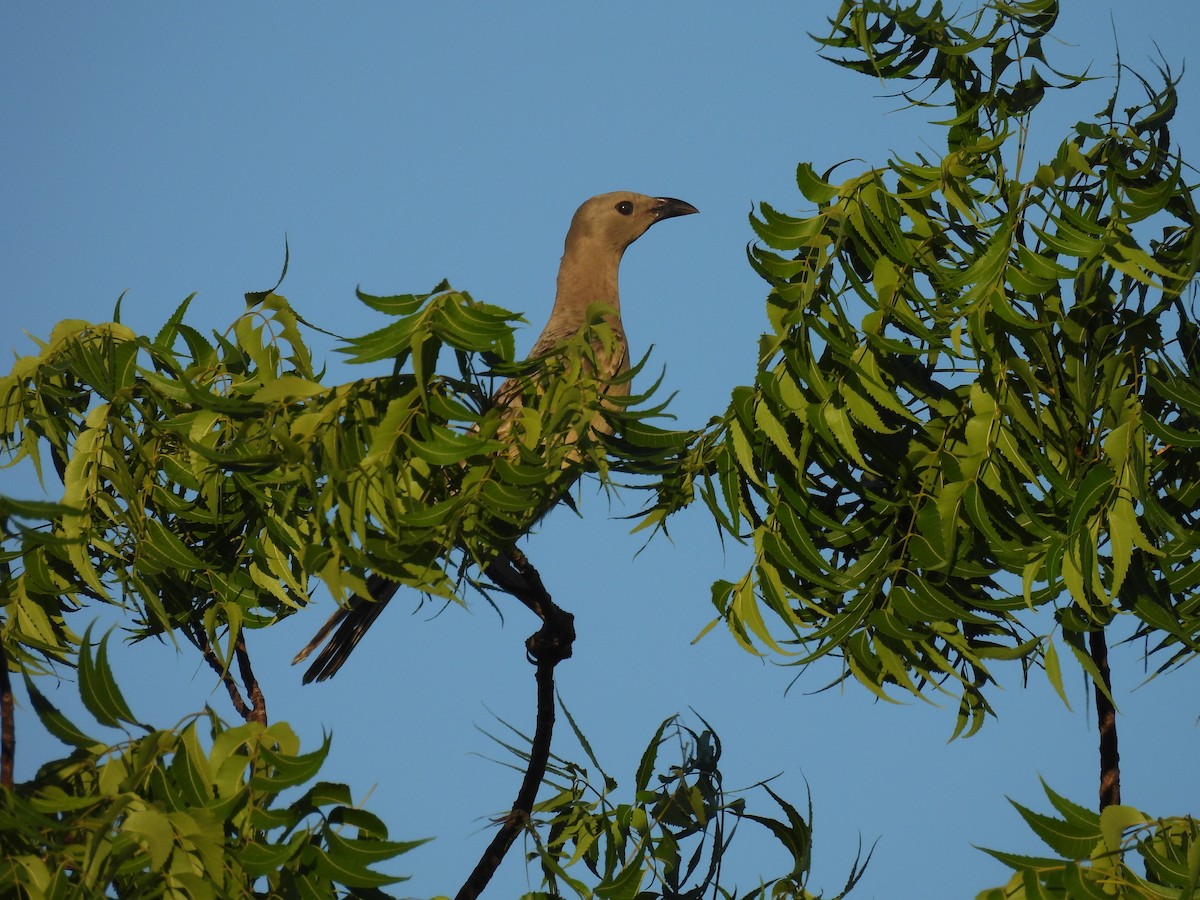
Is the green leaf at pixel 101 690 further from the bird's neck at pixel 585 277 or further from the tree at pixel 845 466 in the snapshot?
the bird's neck at pixel 585 277

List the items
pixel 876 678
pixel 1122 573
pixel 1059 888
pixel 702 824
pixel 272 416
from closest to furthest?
pixel 1059 888, pixel 1122 573, pixel 272 416, pixel 876 678, pixel 702 824

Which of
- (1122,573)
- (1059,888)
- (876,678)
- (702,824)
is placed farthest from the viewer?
(702,824)

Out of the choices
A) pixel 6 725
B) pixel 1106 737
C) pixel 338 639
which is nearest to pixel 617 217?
pixel 338 639

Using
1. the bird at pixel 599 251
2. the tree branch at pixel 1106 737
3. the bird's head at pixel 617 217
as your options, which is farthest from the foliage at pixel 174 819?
the bird's head at pixel 617 217

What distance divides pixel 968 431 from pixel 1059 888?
1.02 metres

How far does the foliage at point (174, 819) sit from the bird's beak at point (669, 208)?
609 cm

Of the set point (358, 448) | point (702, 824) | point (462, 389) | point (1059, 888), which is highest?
point (462, 389)

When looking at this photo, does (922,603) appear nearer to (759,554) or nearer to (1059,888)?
(759,554)

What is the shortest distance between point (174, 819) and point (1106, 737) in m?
2.34

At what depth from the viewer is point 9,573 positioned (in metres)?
4.11

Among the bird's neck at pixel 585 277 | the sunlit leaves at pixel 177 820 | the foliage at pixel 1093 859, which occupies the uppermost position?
the bird's neck at pixel 585 277

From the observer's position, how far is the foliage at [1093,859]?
2561 mm

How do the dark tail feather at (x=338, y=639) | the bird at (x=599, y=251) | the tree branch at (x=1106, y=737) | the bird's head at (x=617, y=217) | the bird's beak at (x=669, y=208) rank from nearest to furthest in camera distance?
the tree branch at (x=1106, y=737) → the dark tail feather at (x=338, y=639) → the bird at (x=599, y=251) → the bird's head at (x=617, y=217) → the bird's beak at (x=669, y=208)

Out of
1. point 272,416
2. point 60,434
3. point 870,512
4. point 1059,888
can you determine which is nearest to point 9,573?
point 60,434
